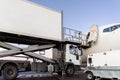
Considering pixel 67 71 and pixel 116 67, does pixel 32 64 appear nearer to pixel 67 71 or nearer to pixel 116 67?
pixel 67 71

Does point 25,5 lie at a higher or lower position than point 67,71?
higher

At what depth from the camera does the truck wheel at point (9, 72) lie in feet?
49.4

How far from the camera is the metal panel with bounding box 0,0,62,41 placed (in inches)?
565

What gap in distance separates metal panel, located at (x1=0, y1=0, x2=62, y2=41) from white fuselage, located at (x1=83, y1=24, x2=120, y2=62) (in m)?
3.67

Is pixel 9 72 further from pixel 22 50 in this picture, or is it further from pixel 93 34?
pixel 93 34

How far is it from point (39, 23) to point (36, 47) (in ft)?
8.27

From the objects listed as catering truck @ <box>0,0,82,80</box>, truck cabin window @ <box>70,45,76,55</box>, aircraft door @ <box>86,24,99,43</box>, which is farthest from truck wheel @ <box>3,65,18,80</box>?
aircraft door @ <box>86,24,99,43</box>

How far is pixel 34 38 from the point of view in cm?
1650

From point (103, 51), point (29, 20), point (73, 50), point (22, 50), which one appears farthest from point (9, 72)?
point (103, 51)

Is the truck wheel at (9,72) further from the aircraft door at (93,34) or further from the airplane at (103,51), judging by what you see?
the aircraft door at (93,34)

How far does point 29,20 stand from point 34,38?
5.65ft

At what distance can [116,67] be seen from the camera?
15609mm

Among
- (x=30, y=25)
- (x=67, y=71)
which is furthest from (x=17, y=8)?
(x=67, y=71)

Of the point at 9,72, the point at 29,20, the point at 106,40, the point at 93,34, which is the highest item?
the point at 29,20
